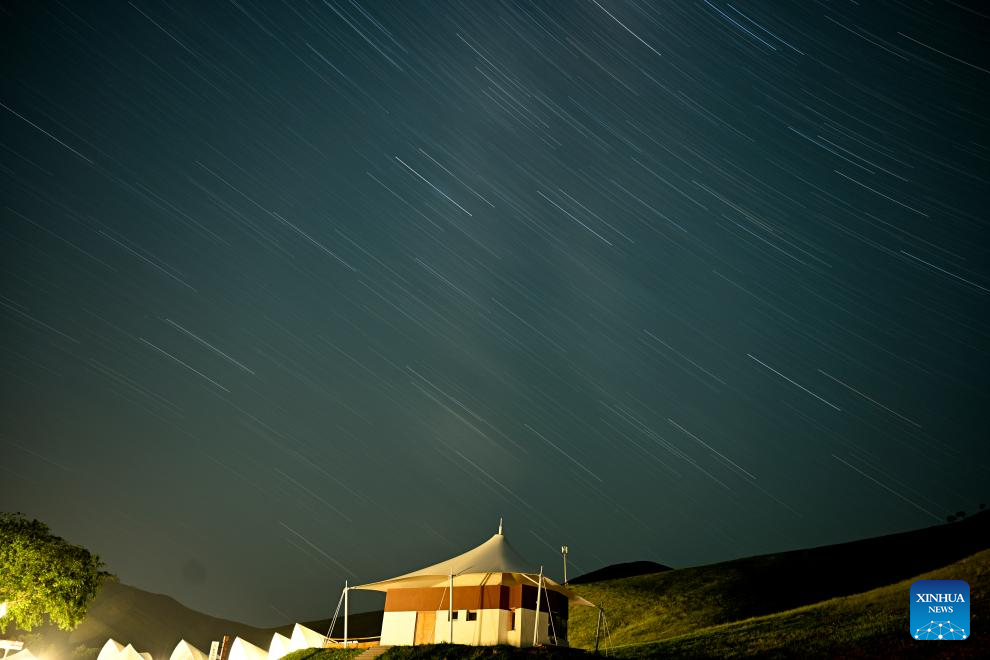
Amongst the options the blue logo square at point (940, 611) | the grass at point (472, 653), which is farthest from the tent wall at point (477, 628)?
the blue logo square at point (940, 611)

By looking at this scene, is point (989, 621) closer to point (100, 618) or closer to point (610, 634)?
point (610, 634)

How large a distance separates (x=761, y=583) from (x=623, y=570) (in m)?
73.7

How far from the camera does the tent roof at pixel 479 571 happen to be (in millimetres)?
24922

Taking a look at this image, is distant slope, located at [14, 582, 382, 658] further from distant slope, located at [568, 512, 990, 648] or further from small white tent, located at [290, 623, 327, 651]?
small white tent, located at [290, 623, 327, 651]

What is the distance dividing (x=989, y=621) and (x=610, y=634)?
23110 millimetres

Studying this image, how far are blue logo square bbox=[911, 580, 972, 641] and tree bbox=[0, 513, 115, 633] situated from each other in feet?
103

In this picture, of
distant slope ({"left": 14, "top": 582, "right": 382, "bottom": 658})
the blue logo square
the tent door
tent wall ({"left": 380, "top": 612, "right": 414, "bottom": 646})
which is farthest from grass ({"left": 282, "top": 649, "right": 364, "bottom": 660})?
distant slope ({"left": 14, "top": 582, "right": 382, "bottom": 658})

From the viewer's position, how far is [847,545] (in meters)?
61.7

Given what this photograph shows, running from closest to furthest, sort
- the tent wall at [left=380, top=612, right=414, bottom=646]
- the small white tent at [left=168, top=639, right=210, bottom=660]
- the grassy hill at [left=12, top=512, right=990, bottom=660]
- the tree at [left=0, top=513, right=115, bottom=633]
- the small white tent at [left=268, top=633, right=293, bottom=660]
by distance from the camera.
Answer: the grassy hill at [left=12, top=512, right=990, bottom=660]
the tent wall at [left=380, top=612, right=414, bottom=646]
the tree at [left=0, top=513, right=115, bottom=633]
the small white tent at [left=268, top=633, right=293, bottom=660]
the small white tent at [left=168, top=639, right=210, bottom=660]

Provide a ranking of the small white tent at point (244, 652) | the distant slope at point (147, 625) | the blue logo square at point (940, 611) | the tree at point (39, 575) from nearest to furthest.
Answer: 1. the blue logo square at point (940, 611)
2. the tree at point (39, 575)
3. the small white tent at point (244, 652)
4. the distant slope at point (147, 625)

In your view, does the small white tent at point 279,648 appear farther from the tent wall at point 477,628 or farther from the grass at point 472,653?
the grass at point 472,653

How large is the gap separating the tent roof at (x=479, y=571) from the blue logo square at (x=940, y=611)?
1161cm

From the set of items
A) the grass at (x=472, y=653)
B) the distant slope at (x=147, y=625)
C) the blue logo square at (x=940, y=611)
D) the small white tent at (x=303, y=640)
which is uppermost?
the blue logo square at (x=940, y=611)

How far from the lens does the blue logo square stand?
1903 centimetres
